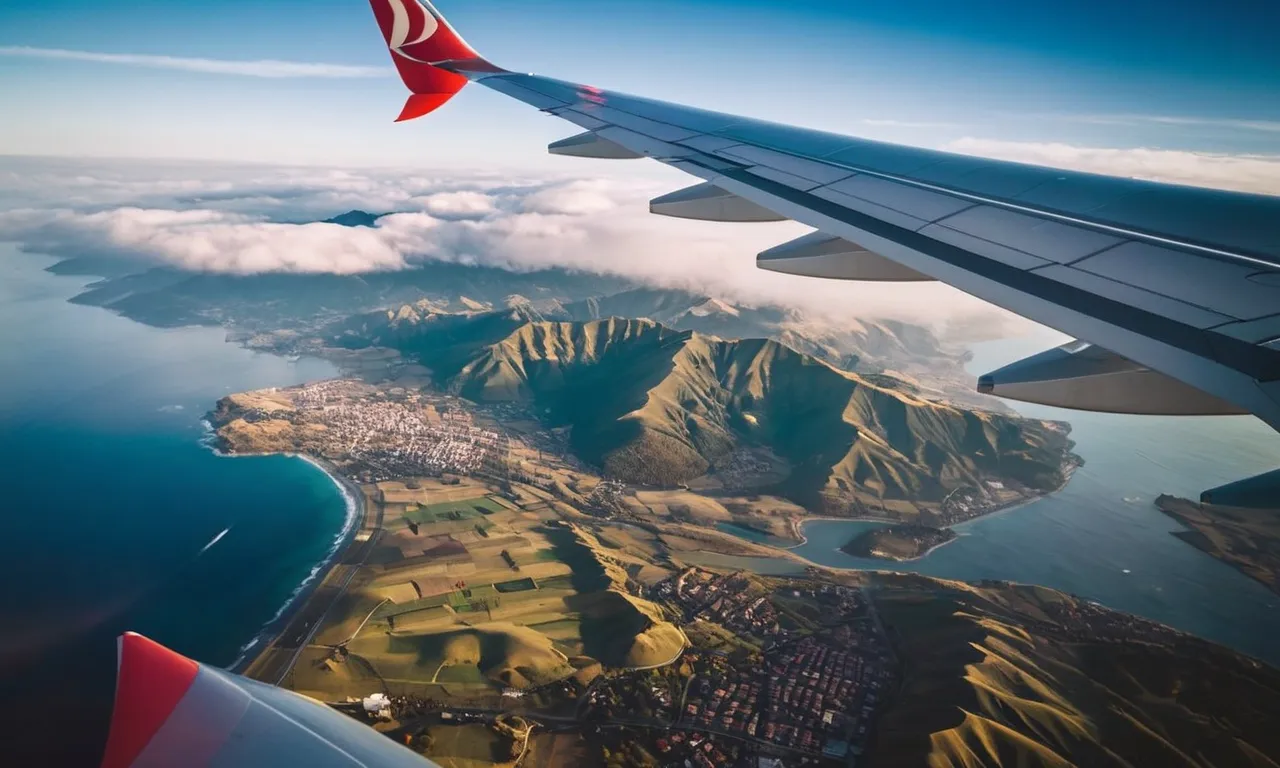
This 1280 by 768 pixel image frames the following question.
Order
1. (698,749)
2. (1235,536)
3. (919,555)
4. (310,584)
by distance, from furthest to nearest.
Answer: (1235,536), (919,555), (310,584), (698,749)

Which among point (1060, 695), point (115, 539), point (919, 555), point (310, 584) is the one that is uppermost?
point (1060, 695)

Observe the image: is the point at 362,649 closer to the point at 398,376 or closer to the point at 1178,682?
the point at 1178,682

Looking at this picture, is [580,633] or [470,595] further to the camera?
[470,595]

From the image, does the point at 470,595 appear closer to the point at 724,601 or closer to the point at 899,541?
the point at 724,601

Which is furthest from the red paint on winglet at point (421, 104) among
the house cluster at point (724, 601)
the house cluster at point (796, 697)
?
the house cluster at point (724, 601)

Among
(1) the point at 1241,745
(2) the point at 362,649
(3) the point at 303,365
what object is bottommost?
(3) the point at 303,365

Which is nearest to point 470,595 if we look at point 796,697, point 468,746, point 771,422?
point 468,746

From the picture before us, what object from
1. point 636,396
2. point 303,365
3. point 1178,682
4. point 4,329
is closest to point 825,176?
point 1178,682
